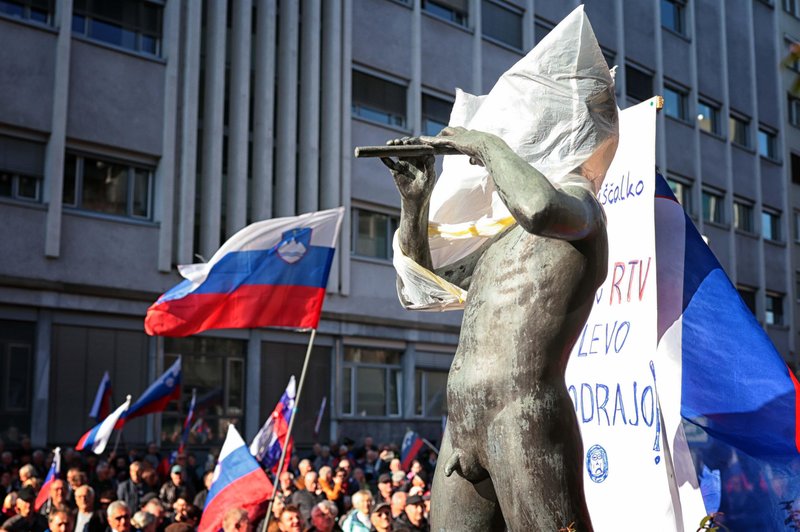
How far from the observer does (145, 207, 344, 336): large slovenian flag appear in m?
8.80

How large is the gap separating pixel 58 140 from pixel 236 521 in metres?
12.5

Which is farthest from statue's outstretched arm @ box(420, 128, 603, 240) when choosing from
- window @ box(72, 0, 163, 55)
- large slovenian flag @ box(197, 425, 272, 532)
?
window @ box(72, 0, 163, 55)

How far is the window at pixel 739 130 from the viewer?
112 ft

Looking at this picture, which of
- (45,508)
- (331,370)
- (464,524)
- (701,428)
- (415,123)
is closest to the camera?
(464,524)

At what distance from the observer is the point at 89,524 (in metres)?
8.65

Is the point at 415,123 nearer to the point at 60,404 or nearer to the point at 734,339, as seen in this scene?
the point at 60,404

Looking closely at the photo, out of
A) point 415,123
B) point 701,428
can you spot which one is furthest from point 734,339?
point 415,123

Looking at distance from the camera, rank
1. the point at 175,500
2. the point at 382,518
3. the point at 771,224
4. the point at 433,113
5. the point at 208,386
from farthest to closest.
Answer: the point at 771,224, the point at 433,113, the point at 208,386, the point at 175,500, the point at 382,518

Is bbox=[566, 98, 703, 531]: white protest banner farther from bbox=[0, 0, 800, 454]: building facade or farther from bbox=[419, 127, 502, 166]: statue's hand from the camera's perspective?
bbox=[0, 0, 800, 454]: building facade

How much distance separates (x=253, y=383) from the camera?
1983cm

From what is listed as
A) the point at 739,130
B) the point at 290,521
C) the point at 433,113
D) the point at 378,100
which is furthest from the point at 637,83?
the point at 290,521

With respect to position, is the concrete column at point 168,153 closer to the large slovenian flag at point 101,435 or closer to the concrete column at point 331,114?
the concrete column at point 331,114

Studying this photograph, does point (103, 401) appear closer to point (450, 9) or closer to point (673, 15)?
point (450, 9)

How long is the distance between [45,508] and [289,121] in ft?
40.0
